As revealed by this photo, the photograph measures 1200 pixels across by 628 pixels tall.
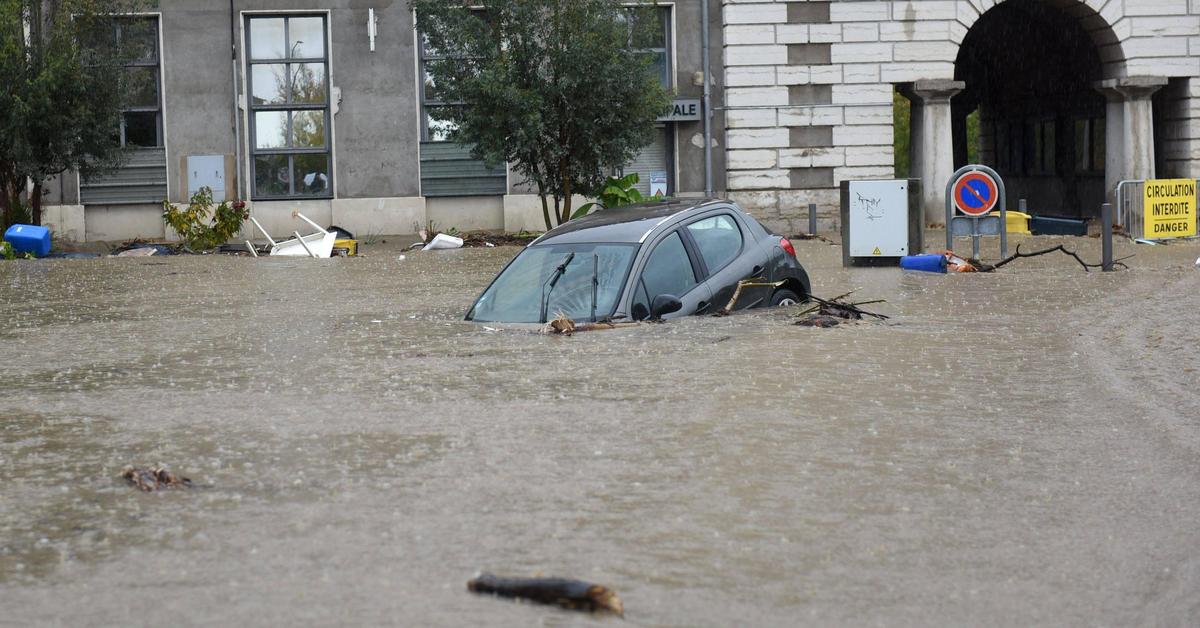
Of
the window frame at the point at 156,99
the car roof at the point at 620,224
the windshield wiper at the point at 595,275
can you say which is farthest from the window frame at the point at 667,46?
the windshield wiper at the point at 595,275

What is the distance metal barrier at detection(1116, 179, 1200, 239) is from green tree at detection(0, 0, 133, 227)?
16700 mm

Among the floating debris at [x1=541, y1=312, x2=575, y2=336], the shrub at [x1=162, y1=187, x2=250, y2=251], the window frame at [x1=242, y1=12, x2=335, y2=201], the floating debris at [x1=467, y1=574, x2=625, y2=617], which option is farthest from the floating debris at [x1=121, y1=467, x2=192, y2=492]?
the window frame at [x1=242, y1=12, x2=335, y2=201]

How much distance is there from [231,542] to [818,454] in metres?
2.81

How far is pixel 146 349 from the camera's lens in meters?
11.9

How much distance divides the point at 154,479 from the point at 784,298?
280 inches

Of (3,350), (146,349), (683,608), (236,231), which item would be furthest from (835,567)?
(236,231)

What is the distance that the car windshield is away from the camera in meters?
11.5

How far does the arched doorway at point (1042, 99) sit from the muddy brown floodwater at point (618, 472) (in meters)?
20.8

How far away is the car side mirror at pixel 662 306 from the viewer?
37.4 feet

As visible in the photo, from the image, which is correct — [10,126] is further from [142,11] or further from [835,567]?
[835,567]

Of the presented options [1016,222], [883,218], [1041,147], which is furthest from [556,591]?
[1041,147]

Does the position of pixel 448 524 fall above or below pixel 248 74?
below

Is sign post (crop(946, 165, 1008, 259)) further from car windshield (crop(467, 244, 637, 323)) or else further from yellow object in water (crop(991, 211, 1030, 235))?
car windshield (crop(467, 244, 637, 323))

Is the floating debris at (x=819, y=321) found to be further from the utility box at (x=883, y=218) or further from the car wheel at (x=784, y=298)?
the utility box at (x=883, y=218)
